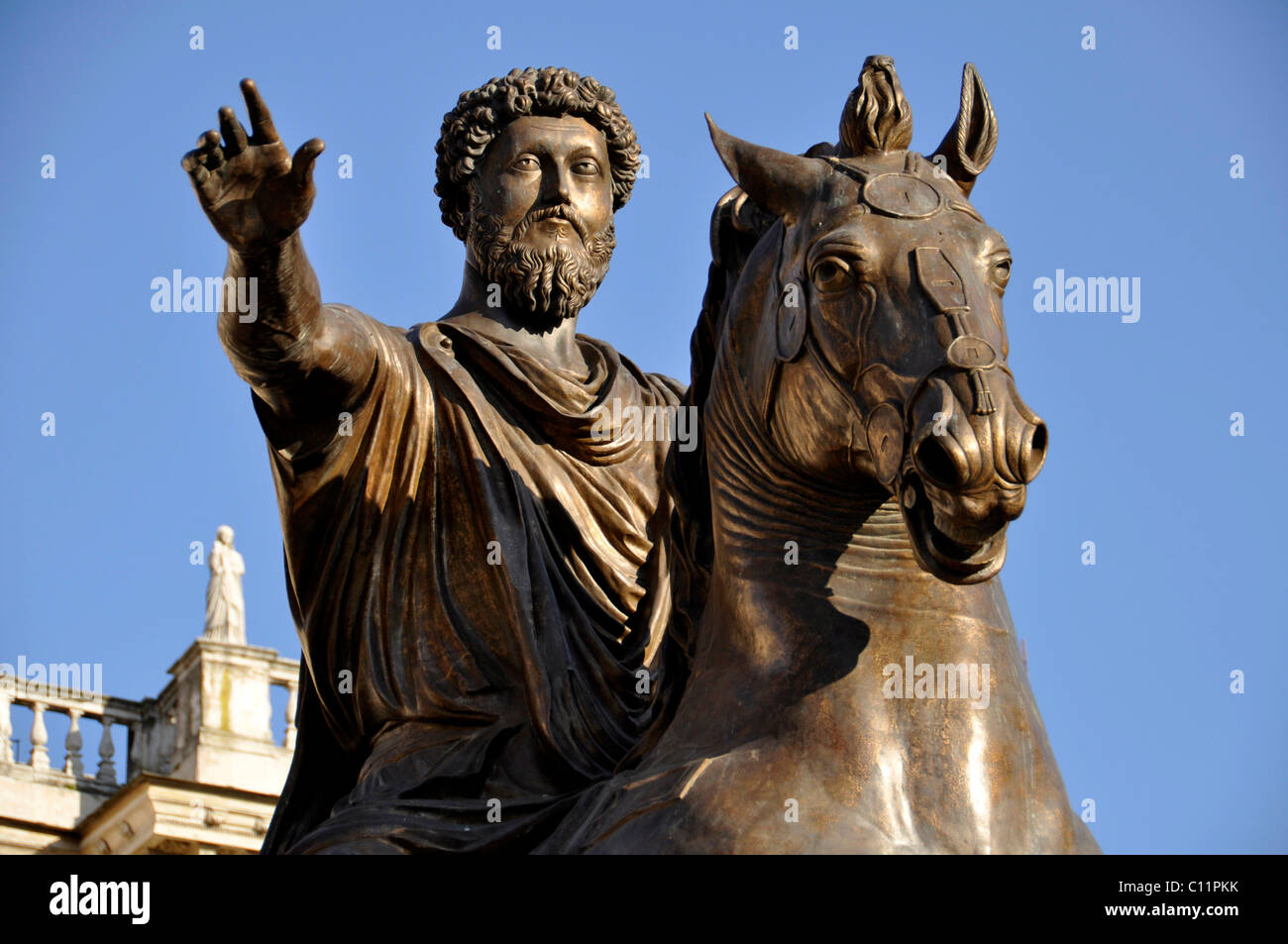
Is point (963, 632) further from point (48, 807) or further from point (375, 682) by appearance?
point (48, 807)

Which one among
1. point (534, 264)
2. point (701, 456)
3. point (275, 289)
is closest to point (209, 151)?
point (275, 289)

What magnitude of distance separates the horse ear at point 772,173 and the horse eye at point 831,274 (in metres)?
0.30

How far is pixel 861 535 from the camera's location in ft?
22.9

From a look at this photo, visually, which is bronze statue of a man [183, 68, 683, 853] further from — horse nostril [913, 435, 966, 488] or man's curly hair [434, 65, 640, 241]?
horse nostril [913, 435, 966, 488]

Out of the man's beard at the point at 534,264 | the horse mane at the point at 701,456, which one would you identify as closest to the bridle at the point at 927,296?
the horse mane at the point at 701,456

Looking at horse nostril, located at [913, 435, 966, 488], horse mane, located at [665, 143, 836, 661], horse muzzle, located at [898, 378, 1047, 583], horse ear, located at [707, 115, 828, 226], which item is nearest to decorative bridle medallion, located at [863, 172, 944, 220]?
horse ear, located at [707, 115, 828, 226]

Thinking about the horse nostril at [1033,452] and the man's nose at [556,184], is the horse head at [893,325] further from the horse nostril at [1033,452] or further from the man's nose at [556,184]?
the man's nose at [556,184]

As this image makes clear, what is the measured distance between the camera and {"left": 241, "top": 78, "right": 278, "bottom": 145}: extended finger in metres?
7.37

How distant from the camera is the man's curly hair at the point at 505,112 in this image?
9297 mm

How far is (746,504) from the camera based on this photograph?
7133 millimetres

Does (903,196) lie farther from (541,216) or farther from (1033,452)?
(541,216)

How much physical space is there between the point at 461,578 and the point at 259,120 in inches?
71.4
